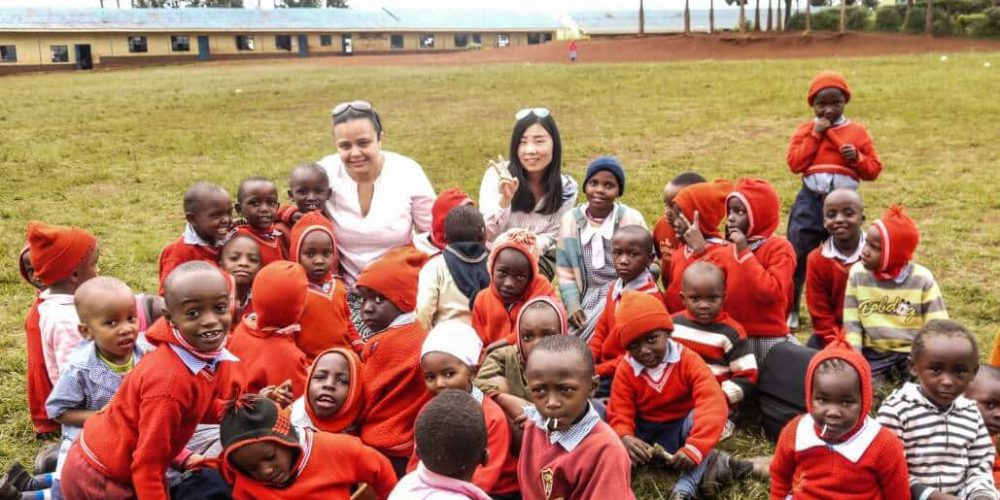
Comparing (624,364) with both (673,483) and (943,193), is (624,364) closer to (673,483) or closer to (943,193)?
(673,483)

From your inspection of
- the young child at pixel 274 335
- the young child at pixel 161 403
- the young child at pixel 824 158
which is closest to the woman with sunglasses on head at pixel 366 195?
the young child at pixel 274 335

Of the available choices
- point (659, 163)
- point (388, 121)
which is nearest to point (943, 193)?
point (659, 163)

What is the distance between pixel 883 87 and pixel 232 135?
1384 centimetres

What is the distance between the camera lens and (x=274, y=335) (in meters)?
3.93

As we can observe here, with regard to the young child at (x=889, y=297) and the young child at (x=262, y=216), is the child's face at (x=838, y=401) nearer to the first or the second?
the young child at (x=889, y=297)

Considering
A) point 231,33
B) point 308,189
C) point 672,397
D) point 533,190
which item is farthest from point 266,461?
point 231,33

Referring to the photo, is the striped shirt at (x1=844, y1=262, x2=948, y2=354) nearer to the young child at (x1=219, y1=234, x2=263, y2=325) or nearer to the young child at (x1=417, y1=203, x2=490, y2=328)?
the young child at (x1=417, y1=203, x2=490, y2=328)

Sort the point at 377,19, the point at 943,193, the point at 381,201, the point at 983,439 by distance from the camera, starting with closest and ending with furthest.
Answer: the point at 983,439, the point at 381,201, the point at 943,193, the point at 377,19

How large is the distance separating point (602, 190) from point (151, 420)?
294cm

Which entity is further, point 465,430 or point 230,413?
point 230,413

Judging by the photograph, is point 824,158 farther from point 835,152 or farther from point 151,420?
point 151,420

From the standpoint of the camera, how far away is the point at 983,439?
3.34 metres

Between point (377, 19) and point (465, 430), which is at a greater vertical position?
point (377, 19)

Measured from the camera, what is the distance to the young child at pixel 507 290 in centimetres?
425
